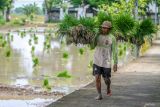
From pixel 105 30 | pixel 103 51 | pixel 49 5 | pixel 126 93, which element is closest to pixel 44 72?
pixel 126 93

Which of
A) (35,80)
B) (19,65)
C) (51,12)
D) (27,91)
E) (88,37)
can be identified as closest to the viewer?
(27,91)

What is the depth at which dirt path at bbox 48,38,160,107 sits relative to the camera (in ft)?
36.7

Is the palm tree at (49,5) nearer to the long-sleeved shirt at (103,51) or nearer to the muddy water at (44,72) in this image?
the muddy water at (44,72)

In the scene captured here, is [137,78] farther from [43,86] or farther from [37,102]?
[37,102]

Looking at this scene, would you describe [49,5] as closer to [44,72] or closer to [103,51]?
[44,72]

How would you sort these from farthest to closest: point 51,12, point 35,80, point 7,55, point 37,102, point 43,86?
point 51,12 → point 7,55 → point 35,80 → point 43,86 → point 37,102

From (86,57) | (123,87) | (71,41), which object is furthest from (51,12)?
(123,87)

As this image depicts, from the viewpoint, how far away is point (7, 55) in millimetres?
27781

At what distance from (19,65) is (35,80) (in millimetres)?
5564

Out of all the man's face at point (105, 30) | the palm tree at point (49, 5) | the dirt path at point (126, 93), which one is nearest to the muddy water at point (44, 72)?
the dirt path at point (126, 93)

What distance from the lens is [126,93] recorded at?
42.1ft

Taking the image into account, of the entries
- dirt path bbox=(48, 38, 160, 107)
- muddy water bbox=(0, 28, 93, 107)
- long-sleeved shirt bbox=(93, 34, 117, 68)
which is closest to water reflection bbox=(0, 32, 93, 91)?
muddy water bbox=(0, 28, 93, 107)

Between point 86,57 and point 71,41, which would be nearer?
point 71,41

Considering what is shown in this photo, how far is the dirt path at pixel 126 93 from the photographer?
11195 millimetres
